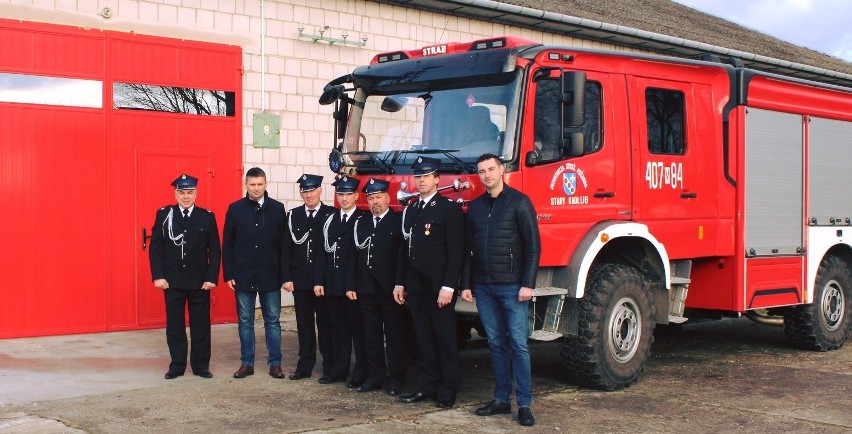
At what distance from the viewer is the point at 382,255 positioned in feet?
28.2

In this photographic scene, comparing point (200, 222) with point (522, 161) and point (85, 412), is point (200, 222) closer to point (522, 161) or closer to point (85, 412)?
point (85, 412)

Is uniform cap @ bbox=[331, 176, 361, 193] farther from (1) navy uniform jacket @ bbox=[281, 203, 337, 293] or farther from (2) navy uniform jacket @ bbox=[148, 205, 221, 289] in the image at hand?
(2) navy uniform jacket @ bbox=[148, 205, 221, 289]

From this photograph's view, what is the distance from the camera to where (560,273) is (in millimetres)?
8555

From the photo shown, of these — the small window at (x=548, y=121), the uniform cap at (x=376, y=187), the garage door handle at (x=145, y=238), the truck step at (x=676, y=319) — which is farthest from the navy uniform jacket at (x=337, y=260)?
the garage door handle at (x=145, y=238)

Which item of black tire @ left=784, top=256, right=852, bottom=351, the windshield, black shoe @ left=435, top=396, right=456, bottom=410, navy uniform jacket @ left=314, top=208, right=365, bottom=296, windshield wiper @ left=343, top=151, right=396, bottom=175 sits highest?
the windshield

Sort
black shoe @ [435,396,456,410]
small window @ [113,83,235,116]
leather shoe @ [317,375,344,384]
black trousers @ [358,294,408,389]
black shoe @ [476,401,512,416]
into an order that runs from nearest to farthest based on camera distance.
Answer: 1. black shoe @ [476,401,512,416]
2. black shoe @ [435,396,456,410]
3. black trousers @ [358,294,408,389]
4. leather shoe @ [317,375,344,384]
5. small window @ [113,83,235,116]

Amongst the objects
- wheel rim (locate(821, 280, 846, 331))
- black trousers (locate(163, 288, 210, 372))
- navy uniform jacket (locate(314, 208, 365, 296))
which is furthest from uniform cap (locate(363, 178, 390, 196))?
wheel rim (locate(821, 280, 846, 331))

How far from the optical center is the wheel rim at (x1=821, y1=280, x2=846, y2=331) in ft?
37.8

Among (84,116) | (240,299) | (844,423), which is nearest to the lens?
(844,423)

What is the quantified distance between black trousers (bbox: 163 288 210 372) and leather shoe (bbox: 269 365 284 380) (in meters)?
0.58

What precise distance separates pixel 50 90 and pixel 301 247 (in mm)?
4098

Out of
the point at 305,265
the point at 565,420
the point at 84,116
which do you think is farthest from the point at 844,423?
the point at 84,116

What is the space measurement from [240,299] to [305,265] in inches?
27.2

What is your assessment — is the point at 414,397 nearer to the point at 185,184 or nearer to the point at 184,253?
the point at 184,253
